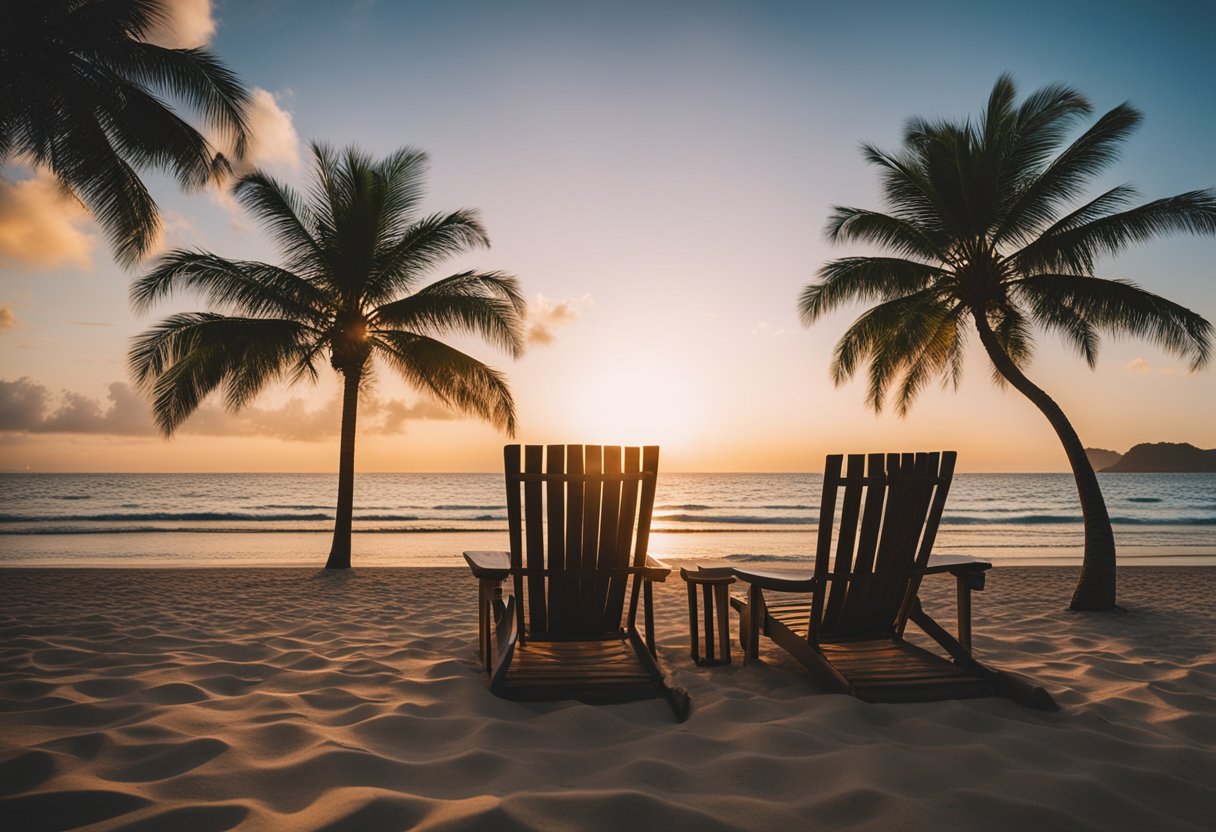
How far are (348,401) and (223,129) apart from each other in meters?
4.08

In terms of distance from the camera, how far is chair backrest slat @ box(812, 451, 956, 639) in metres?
3.27

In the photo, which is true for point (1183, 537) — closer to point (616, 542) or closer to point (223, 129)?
point (616, 542)

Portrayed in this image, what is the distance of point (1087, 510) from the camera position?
6.64 meters

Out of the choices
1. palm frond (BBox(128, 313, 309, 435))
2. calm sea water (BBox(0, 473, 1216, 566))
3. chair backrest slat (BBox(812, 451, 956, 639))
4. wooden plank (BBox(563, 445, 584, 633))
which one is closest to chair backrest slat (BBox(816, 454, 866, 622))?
chair backrest slat (BBox(812, 451, 956, 639))

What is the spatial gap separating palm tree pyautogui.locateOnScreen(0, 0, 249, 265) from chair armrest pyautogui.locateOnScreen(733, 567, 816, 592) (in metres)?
8.78

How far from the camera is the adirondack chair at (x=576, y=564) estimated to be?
332cm

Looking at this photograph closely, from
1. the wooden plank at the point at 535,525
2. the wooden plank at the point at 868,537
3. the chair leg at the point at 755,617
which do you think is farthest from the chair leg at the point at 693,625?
the wooden plank at the point at 535,525

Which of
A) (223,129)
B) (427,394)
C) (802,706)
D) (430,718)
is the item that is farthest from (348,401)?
→ (802,706)

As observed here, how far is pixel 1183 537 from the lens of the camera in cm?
1823

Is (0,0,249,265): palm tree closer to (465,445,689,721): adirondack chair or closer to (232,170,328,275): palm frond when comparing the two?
(232,170,328,275): palm frond

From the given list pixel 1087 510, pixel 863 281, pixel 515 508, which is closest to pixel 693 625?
pixel 515 508

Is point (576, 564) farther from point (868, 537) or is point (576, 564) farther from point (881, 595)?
point (881, 595)

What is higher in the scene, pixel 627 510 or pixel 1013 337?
pixel 1013 337

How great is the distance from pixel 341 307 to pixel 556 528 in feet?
26.2
